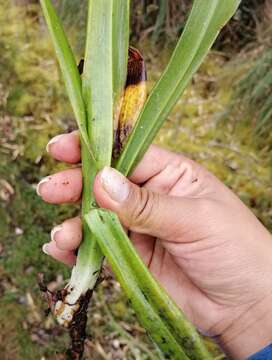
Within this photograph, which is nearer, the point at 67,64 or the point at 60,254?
the point at 67,64


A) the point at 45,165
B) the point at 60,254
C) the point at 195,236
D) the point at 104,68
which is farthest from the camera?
the point at 45,165

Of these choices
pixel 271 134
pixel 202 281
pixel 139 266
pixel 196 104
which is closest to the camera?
pixel 139 266

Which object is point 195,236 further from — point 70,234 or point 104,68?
point 104,68

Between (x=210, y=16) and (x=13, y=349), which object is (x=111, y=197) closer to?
(x=210, y=16)

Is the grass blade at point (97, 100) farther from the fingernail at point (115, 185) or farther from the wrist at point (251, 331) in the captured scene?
the wrist at point (251, 331)

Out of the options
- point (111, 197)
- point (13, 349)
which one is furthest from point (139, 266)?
point (13, 349)

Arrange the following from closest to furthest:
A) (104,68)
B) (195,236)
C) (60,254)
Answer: (104,68) < (195,236) < (60,254)

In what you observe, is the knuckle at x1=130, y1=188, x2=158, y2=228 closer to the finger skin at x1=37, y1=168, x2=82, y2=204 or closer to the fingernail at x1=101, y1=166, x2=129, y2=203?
the fingernail at x1=101, y1=166, x2=129, y2=203

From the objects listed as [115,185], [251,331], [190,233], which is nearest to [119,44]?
[115,185]
